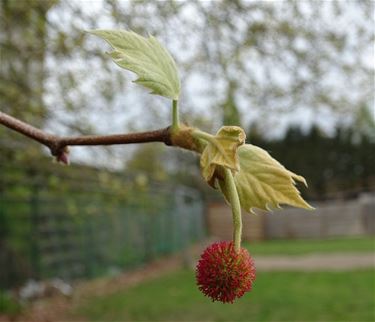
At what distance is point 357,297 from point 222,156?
912 cm

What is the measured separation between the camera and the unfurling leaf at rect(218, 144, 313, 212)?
61 cm

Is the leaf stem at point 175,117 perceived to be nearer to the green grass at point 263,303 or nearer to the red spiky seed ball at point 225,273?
the red spiky seed ball at point 225,273

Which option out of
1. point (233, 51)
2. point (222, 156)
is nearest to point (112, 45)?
point (222, 156)

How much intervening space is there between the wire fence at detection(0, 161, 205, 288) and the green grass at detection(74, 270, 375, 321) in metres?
1.12

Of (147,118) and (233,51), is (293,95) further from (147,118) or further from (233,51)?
(147,118)

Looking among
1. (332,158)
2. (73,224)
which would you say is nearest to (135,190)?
(73,224)

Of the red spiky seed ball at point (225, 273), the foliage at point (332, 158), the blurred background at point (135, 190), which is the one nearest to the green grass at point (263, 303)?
the blurred background at point (135, 190)

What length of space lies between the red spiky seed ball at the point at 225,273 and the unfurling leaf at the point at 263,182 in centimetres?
6

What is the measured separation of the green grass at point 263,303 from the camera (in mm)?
8156

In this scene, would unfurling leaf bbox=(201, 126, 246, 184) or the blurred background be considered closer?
unfurling leaf bbox=(201, 126, 246, 184)

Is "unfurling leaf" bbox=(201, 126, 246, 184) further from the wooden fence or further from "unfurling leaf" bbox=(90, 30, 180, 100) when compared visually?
the wooden fence

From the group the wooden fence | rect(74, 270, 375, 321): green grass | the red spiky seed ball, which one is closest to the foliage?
the wooden fence

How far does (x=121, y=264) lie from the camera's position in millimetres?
13969

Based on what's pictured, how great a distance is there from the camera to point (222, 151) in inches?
23.6
